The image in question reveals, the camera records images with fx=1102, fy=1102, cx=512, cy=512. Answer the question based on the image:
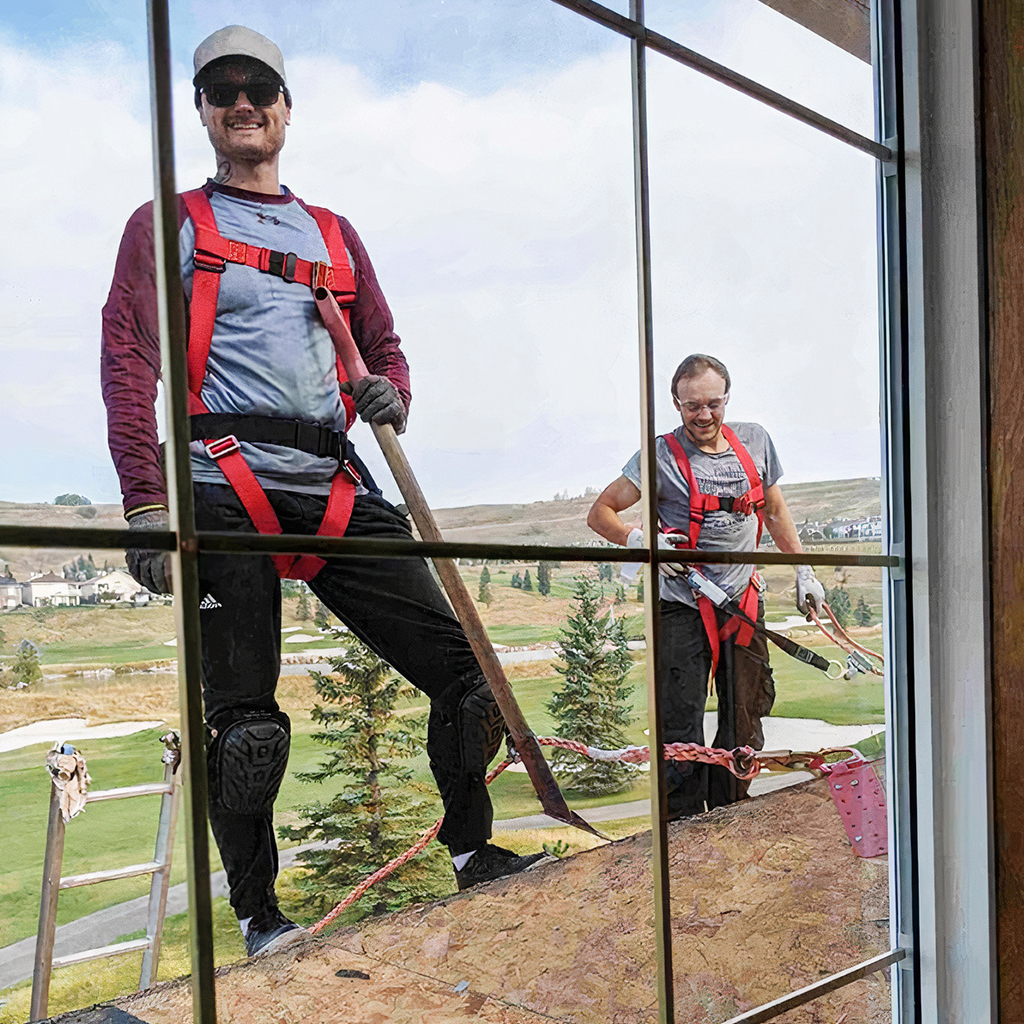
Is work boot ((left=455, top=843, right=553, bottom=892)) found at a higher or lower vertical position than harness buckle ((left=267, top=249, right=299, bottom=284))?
lower

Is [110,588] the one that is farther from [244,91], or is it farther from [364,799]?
[244,91]

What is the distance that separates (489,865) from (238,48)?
0.93 m

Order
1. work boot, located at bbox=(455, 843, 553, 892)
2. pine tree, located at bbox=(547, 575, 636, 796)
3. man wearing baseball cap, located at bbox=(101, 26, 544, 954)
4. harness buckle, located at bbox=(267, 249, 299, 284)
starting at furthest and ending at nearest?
pine tree, located at bbox=(547, 575, 636, 796) → work boot, located at bbox=(455, 843, 553, 892) → harness buckle, located at bbox=(267, 249, 299, 284) → man wearing baseball cap, located at bbox=(101, 26, 544, 954)

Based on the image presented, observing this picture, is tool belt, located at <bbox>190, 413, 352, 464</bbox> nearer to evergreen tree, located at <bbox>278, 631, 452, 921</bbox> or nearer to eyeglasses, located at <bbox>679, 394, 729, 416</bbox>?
evergreen tree, located at <bbox>278, 631, 452, 921</bbox>

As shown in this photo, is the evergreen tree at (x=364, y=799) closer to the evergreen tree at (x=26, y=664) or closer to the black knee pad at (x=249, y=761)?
the black knee pad at (x=249, y=761)

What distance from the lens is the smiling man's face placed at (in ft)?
3.52

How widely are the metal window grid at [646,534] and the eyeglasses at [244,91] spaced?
0.17 ft

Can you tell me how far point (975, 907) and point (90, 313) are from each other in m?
1.72

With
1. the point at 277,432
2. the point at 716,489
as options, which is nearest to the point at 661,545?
the point at 716,489

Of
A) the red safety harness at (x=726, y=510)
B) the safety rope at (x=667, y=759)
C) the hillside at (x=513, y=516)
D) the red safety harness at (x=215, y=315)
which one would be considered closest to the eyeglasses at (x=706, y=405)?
the red safety harness at (x=726, y=510)

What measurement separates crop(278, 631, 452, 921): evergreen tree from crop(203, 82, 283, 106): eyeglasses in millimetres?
548

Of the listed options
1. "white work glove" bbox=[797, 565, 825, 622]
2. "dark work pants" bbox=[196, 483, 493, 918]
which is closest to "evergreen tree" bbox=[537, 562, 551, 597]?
"dark work pants" bbox=[196, 483, 493, 918]

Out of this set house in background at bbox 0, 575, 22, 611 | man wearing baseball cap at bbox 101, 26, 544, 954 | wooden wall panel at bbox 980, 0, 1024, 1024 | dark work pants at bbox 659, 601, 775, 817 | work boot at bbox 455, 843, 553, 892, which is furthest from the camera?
wooden wall panel at bbox 980, 0, 1024, 1024

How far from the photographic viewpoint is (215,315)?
108 centimetres
